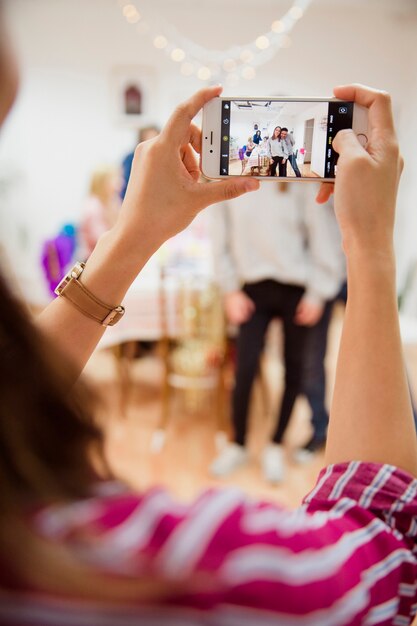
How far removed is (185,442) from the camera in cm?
246

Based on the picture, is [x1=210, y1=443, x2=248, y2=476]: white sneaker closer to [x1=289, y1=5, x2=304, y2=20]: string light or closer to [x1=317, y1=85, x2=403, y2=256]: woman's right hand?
[x1=317, y1=85, x2=403, y2=256]: woman's right hand

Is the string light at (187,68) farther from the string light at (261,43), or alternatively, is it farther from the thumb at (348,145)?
the thumb at (348,145)

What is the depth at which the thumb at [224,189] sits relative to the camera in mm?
633

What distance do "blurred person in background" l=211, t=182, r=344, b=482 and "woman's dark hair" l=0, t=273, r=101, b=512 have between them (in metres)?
1.69

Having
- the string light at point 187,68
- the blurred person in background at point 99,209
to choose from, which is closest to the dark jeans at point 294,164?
the blurred person in background at point 99,209

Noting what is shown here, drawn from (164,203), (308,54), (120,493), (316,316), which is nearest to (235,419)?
(316,316)

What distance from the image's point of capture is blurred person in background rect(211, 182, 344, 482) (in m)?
1.97

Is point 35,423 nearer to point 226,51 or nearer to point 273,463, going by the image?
point 273,463

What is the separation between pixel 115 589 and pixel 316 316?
190 centimetres

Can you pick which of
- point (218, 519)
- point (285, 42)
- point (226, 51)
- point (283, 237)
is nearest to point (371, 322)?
point (218, 519)

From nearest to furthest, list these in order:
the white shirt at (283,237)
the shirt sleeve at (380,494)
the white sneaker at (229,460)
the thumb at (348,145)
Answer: the shirt sleeve at (380,494), the thumb at (348,145), the white shirt at (283,237), the white sneaker at (229,460)

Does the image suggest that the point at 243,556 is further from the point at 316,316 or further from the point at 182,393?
the point at 182,393

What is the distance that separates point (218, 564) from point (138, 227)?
0.40m

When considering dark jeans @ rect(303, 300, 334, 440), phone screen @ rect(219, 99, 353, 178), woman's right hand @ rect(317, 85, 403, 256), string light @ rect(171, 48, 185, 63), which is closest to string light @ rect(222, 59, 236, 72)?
string light @ rect(171, 48, 185, 63)
